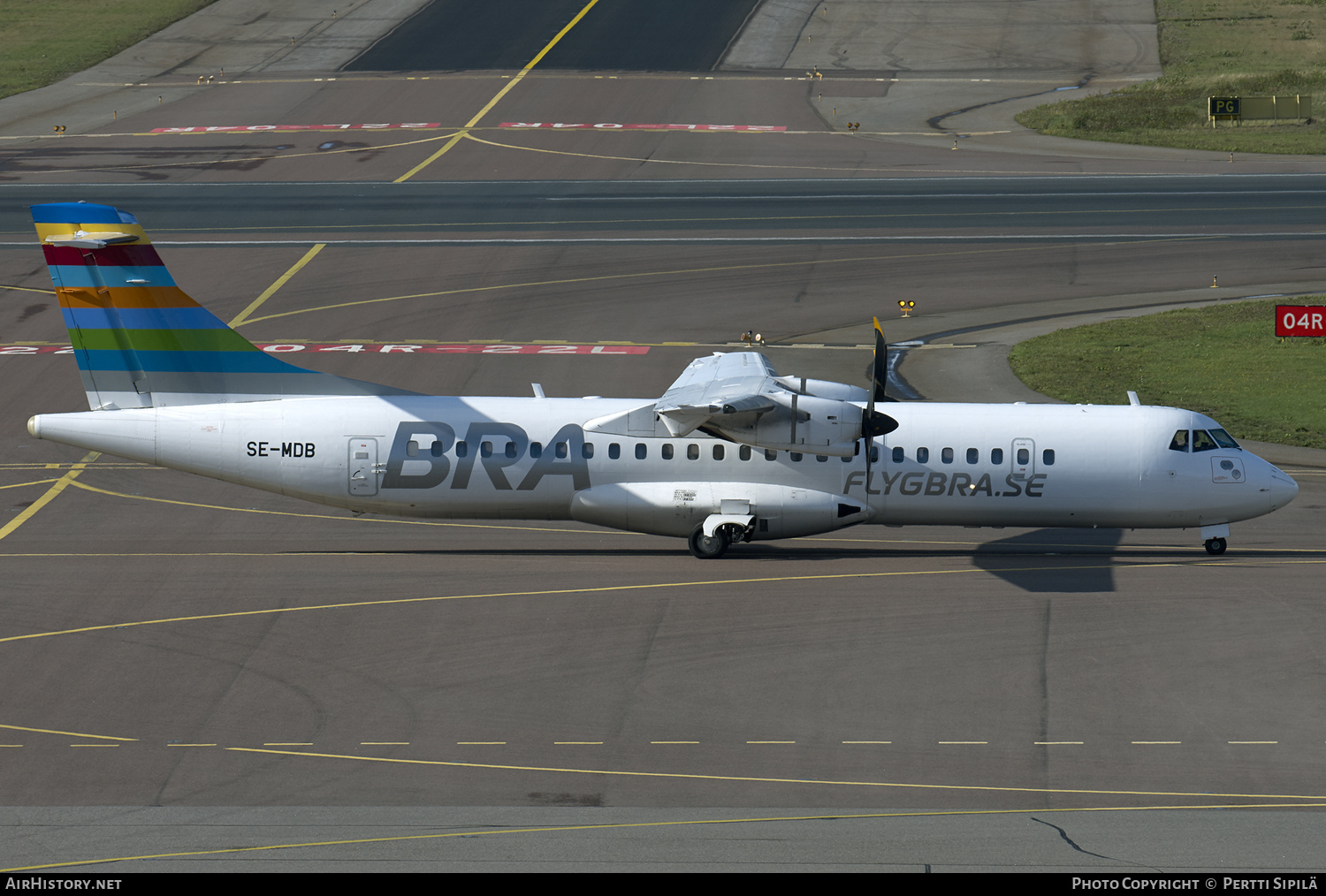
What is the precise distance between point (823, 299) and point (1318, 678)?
29507 millimetres

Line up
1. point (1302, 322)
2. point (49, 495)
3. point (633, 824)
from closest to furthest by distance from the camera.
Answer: point (633, 824), point (49, 495), point (1302, 322)

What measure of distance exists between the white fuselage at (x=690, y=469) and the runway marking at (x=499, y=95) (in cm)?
4074

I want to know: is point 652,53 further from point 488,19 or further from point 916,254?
point 916,254

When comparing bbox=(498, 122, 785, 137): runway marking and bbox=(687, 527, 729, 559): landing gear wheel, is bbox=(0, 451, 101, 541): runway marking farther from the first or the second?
bbox=(498, 122, 785, 137): runway marking

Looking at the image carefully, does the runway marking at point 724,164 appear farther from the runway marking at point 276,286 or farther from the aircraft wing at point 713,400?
the aircraft wing at point 713,400

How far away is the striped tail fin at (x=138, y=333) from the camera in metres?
29.1

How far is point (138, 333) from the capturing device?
98.3ft

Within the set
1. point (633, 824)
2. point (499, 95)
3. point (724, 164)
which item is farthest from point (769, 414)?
point (499, 95)

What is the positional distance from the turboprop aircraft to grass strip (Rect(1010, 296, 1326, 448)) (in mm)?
9622

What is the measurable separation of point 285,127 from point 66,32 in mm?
31797

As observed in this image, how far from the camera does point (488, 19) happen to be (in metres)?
102

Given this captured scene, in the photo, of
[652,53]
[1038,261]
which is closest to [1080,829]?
[1038,261]

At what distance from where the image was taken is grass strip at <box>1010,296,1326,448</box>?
1572 inches

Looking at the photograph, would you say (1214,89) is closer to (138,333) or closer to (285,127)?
(285,127)
